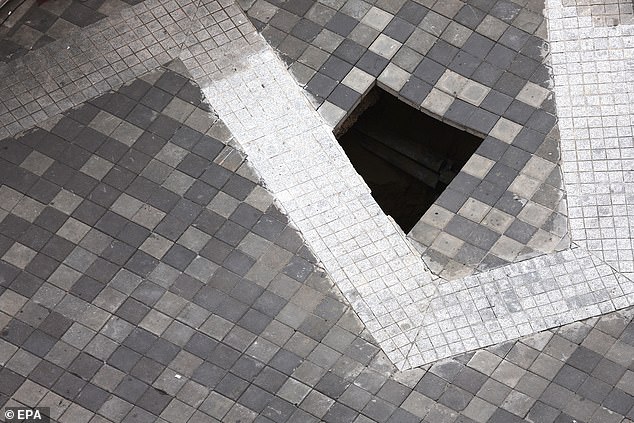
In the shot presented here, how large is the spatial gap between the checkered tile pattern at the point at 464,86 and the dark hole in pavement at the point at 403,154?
97 centimetres

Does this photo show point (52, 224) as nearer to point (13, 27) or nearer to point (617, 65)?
point (13, 27)

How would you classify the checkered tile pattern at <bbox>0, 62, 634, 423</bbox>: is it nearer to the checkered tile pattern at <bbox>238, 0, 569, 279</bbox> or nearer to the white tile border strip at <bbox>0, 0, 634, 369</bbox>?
the white tile border strip at <bbox>0, 0, 634, 369</bbox>

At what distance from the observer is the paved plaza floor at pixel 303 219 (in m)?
11.3

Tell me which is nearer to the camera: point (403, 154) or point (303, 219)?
point (303, 219)

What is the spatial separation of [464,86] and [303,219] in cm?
226

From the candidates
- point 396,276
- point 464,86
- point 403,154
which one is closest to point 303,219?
point 396,276

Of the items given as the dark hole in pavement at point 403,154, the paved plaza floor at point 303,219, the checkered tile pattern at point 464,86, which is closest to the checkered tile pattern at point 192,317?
the paved plaza floor at point 303,219

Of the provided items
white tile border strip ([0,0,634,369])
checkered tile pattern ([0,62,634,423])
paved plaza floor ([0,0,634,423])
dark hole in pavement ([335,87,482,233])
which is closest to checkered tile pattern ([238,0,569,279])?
paved plaza floor ([0,0,634,423])

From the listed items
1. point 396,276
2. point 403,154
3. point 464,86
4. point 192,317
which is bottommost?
point 403,154

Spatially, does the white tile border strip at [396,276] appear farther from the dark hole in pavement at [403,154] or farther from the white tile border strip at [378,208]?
the dark hole in pavement at [403,154]

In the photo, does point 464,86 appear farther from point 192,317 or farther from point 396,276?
point 192,317

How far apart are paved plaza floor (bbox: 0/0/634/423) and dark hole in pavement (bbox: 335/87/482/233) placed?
127cm

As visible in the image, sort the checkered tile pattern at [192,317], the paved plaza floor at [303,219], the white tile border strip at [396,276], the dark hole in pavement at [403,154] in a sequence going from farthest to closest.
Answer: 1. the dark hole in pavement at [403,154]
2. the white tile border strip at [396,276]
3. the paved plaza floor at [303,219]
4. the checkered tile pattern at [192,317]

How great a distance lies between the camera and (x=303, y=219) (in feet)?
40.0
